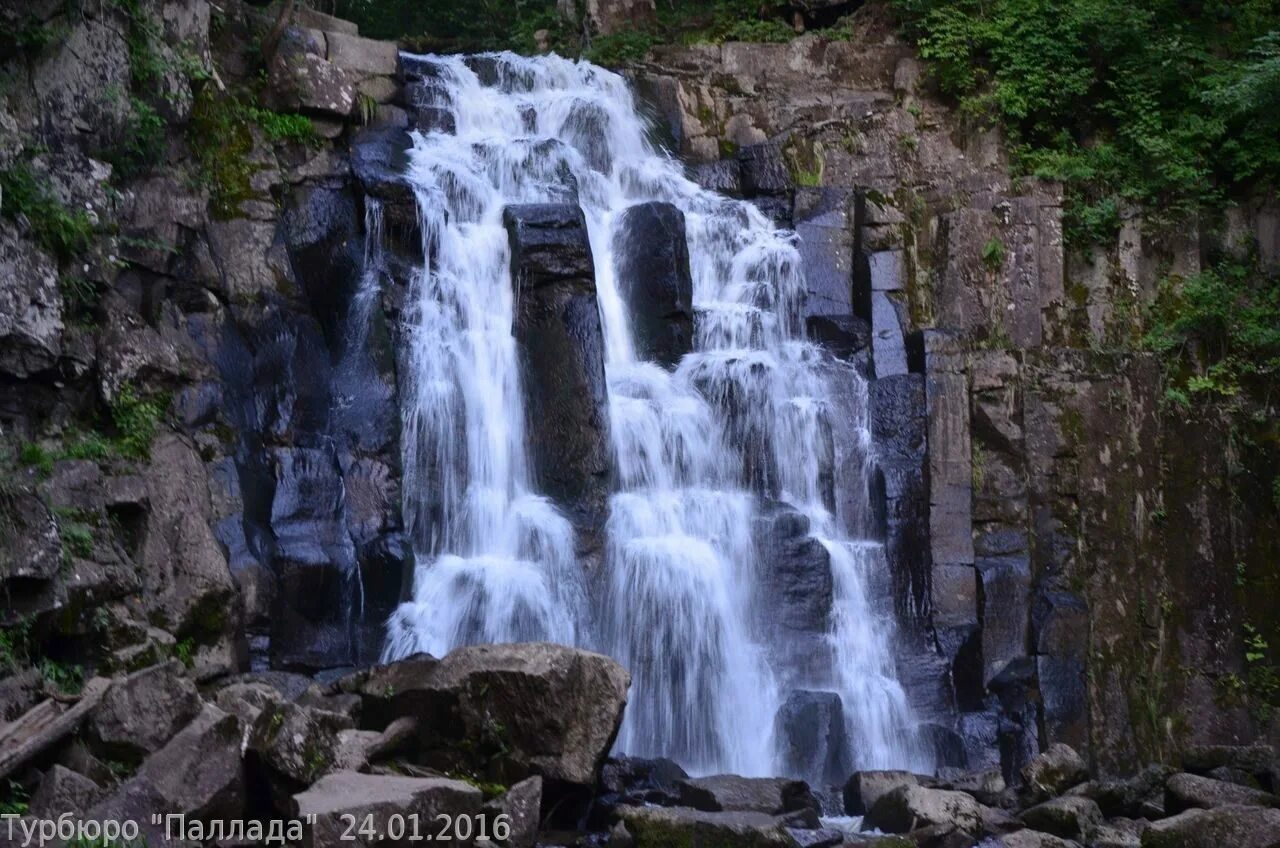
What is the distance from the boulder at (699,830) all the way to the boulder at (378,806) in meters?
1.06

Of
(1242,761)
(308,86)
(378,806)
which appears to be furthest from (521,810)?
(308,86)

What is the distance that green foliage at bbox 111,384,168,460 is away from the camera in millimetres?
10016

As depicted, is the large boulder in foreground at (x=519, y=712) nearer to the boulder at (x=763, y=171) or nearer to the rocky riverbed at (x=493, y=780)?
the rocky riverbed at (x=493, y=780)

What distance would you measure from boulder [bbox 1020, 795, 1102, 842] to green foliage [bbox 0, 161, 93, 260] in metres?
8.36

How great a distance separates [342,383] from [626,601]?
3282 mm

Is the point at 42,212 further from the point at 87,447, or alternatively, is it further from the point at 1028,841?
the point at 1028,841

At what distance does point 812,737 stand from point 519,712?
375 centimetres

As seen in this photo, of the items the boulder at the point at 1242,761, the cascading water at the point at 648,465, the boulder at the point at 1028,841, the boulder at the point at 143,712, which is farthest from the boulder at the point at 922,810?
the boulder at the point at 143,712

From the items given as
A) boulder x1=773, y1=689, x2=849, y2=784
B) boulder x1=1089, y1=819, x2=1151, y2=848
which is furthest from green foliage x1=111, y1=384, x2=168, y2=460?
boulder x1=1089, y1=819, x2=1151, y2=848

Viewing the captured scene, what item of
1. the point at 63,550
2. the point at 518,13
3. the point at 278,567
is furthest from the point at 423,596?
the point at 518,13

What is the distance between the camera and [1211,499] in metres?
13.7

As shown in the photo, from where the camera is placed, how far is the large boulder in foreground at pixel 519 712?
7863 mm

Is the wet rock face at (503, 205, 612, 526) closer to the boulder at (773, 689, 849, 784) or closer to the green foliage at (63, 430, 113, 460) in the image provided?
the boulder at (773, 689, 849, 784)

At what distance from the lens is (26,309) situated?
9.53 meters
